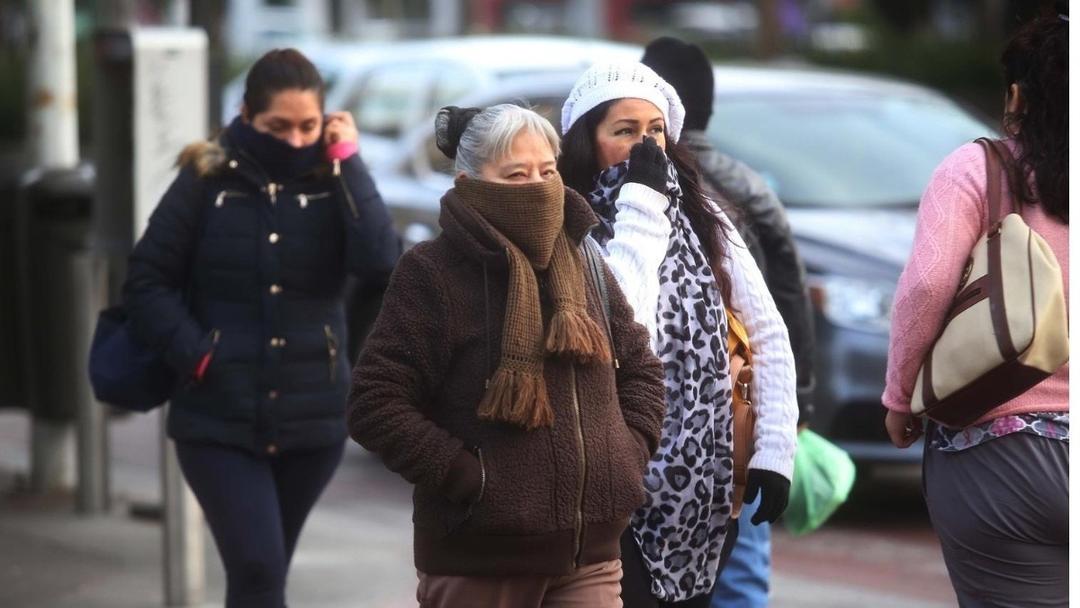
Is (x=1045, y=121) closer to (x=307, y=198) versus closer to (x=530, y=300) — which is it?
(x=530, y=300)

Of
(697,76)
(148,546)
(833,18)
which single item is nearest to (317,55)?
(148,546)

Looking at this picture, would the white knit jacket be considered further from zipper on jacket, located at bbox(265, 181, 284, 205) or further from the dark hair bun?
zipper on jacket, located at bbox(265, 181, 284, 205)

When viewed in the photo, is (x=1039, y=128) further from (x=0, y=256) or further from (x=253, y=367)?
(x=0, y=256)

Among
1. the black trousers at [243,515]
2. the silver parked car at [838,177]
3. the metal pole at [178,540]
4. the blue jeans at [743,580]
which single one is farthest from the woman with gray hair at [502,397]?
the silver parked car at [838,177]

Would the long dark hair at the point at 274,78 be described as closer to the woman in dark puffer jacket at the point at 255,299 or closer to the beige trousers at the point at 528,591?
the woman in dark puffer jacket at the point at 255,299

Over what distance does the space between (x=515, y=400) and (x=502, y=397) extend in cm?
2

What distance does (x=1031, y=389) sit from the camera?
3.42m

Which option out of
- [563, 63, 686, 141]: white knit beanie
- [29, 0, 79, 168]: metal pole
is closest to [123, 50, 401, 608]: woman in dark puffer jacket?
[563, 63, 686, 141]: white knit beanie

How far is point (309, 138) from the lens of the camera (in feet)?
15.7

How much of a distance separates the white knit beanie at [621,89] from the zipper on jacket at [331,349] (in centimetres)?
117

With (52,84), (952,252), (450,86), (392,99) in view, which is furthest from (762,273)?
(392,99)

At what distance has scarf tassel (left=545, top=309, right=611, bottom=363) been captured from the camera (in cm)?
325

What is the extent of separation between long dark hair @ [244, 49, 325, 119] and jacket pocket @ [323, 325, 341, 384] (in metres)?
0.61

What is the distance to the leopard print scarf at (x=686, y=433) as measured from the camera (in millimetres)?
3699
